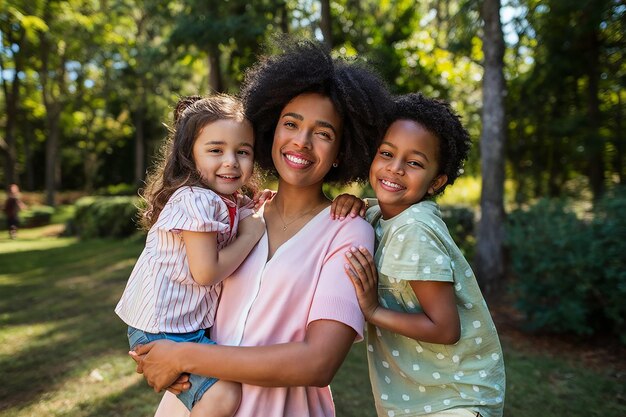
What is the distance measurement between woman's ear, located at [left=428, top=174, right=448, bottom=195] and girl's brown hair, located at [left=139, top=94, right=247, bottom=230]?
86 cm

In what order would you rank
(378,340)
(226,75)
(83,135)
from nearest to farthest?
1. (378,340)
2. (226,75)
3. (83,135)

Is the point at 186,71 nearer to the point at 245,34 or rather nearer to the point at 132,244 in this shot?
the point at 132,244

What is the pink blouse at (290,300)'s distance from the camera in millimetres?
1733

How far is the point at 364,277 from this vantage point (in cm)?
178

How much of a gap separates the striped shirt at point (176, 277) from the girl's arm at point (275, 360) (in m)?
0.19

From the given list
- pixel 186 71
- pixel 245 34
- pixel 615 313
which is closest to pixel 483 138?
pixel 615 313

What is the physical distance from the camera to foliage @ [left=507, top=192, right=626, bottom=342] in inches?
215

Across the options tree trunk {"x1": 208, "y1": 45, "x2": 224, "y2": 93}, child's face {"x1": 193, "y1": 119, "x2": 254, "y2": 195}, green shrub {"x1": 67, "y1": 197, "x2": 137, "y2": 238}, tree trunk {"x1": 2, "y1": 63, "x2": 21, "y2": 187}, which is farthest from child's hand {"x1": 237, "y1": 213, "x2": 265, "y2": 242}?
tree trunk {"x1": 2, "y1": 63, "x2": 21, "y2": 187}

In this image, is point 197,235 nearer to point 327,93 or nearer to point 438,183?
point 327,93

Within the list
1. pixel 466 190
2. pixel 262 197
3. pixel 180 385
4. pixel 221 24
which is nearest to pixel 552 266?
pixel 262 197

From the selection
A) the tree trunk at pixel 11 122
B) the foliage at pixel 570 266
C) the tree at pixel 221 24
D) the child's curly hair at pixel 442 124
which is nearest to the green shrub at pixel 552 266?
the foliage at pixel 570 266

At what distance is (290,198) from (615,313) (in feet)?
15.9

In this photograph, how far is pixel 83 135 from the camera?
3438 centimetres

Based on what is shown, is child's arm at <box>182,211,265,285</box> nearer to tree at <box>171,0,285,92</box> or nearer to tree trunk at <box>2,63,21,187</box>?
tree at <box>171,0,285,92</box>
